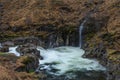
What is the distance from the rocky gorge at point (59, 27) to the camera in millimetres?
25766

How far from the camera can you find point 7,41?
31000mm

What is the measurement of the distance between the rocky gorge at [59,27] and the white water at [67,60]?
0.73 metres


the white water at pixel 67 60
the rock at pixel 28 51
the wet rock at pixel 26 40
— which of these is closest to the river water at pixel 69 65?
the white water at pixel 67 60

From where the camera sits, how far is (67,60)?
995 inches

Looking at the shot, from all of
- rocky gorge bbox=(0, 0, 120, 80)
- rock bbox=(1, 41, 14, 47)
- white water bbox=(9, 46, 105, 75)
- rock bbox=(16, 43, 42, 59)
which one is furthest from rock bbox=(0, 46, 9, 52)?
rock bbox=(1, 41, 14, 47)

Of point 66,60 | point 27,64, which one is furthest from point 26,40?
point 27,64

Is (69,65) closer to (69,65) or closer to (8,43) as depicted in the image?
(69,65)

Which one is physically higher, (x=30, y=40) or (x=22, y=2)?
(x=22, y=2)

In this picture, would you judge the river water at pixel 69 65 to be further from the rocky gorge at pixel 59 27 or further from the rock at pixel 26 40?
the rock at pixel 26 40

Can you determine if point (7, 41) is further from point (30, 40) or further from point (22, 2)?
point (22, 2)

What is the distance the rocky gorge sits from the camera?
25.8 m

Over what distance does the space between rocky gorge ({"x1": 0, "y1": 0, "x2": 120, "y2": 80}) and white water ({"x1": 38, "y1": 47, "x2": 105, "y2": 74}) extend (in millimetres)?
729

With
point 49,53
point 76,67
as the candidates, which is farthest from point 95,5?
point 76,67

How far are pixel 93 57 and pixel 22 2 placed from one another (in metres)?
16.4
